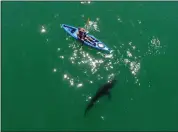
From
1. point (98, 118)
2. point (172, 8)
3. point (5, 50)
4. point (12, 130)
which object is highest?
point (172, 8)

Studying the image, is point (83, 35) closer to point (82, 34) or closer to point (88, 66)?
point (82, 34)

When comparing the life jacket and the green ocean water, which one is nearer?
the green ocean water

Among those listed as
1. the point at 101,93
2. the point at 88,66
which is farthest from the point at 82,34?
the point at 101,93

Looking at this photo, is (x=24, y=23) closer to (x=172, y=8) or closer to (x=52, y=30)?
(x=52, y=30)

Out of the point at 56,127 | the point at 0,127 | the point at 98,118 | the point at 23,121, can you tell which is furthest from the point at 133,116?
the point at 0,127

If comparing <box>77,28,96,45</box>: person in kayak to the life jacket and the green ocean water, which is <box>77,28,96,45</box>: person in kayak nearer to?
the life jacket

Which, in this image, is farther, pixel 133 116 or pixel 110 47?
pixel 110 47

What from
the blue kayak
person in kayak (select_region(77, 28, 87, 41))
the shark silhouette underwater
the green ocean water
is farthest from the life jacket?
the shark silhouette underwater

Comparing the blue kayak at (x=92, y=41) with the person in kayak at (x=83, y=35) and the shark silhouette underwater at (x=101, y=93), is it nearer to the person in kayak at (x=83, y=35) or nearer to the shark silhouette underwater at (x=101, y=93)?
the person in kayak at (x=83, y=35)

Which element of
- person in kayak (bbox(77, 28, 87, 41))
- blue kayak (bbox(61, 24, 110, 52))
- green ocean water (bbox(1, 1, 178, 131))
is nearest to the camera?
green ocean water (bbox(1, 1, 178, 131))
